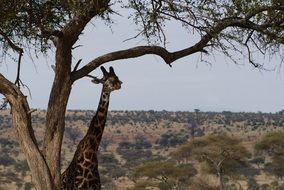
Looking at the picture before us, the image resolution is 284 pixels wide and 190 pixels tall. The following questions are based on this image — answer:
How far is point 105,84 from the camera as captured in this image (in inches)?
336

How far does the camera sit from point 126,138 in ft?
194

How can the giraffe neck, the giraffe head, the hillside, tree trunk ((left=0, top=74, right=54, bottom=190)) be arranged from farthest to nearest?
the hillside → the giraffe neck → the giraffe head → tree trunk ((left=0, top=74, right=54, bottom=190))

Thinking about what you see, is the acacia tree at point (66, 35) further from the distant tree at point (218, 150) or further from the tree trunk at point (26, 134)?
the distant tree at point (218, 150)

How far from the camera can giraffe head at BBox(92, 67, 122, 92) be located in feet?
27.7

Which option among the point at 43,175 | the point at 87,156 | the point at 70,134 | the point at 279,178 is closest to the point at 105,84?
the point at 87,156

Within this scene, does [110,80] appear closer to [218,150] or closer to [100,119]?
[100,119]

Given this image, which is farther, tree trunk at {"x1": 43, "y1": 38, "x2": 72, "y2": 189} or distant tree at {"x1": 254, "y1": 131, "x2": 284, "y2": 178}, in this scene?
distant tree at {"x1": 254, "y1": 131, "x2": 284, "y2": 178}

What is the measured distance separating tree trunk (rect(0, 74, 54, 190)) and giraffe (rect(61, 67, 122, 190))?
1.53 ft

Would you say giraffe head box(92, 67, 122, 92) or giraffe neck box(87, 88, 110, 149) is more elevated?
giraffe head box(92, 67, 122, 92)

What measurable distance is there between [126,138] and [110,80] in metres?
50.8

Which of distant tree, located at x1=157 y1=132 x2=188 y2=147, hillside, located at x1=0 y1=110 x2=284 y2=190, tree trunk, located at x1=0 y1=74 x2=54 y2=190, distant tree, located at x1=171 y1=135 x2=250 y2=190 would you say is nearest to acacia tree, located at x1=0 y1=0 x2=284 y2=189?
tree trunk, located at x1=0 y1=74 x2=54 y2=190

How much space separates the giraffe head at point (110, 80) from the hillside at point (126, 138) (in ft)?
79.2

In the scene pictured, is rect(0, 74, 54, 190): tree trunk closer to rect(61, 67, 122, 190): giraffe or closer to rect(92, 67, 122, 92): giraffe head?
rect(61, 67, 122, 190): giraffe

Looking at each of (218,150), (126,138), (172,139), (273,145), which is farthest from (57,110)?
(126,138)
